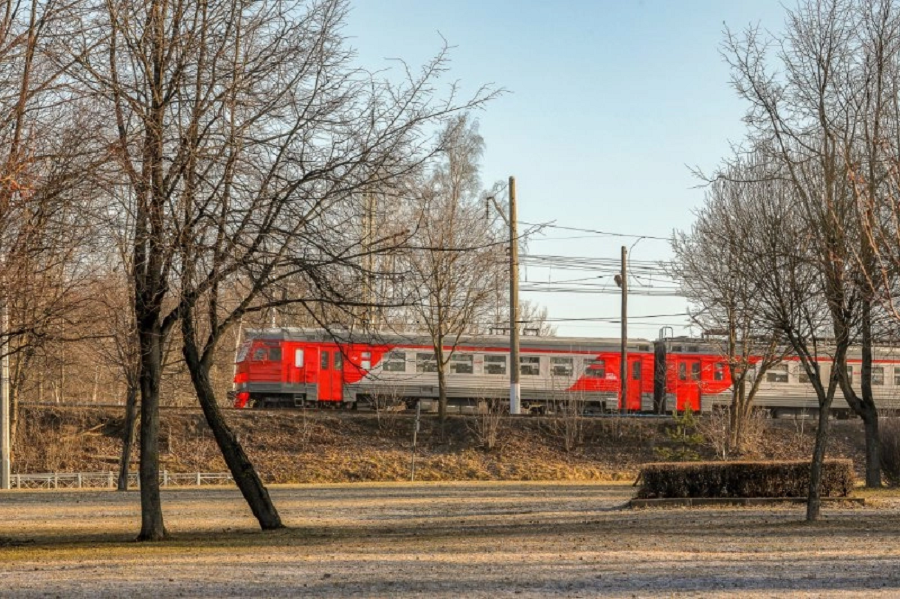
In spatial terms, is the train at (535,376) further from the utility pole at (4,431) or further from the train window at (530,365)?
the utility pole at (4,431)

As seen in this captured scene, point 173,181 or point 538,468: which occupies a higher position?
point 173,181

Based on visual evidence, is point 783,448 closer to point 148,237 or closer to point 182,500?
point 182,500

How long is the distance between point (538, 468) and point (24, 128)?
2731cm

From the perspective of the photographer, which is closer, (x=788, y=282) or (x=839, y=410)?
(x=788, y=282)

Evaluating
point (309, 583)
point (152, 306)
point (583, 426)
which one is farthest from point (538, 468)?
point (309, 583)

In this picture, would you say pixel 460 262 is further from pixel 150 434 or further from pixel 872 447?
pixel 150 434

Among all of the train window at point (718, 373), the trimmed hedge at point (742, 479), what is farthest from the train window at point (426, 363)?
the trimmed hedge at point (742, 479)

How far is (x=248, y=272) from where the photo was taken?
14414 millimetres

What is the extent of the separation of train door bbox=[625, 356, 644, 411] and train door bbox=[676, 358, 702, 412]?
5.10 feet

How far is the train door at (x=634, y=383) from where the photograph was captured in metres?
44.1

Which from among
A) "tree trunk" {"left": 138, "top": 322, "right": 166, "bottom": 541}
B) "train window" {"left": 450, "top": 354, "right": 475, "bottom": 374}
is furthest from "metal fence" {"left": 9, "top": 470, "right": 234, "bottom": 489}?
"tree trunk" {"left": 138, "top": 322, "right": 166, "bottom": 541}

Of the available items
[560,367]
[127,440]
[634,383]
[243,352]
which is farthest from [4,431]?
[634,383]

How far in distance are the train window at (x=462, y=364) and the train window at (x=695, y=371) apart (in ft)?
28.2

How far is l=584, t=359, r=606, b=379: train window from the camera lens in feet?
142
